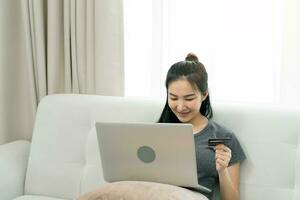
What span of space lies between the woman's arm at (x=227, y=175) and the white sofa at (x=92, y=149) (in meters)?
0.07

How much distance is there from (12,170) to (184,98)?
88 cm

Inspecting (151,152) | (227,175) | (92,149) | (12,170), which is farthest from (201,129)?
(12,170)

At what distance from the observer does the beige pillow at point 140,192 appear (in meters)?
1.40

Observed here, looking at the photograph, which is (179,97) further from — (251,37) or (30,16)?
(30,16)

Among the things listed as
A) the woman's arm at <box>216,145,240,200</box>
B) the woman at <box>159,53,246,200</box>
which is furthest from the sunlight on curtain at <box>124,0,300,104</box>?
the woman's arm at <box>216,145,240,200</box>

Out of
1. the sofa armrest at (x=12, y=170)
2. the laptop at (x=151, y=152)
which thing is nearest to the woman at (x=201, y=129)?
the laptop at (x=151, y=152)

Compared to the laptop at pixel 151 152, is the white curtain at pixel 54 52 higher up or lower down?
higher up

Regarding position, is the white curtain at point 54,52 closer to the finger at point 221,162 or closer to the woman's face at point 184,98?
the woman's face at point 184,98

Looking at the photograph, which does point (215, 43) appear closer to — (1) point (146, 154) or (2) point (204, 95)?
(2) point (204, 95)

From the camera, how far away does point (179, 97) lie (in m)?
1.68

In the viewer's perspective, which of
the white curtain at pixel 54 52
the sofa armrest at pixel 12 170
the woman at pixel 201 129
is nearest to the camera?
the woman at pixel 201 129

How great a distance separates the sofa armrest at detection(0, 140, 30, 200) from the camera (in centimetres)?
197

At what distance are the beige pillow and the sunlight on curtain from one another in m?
0.77

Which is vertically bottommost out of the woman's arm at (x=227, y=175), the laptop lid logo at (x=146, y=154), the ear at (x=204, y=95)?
the woman's arm at (x=227, y=175)
